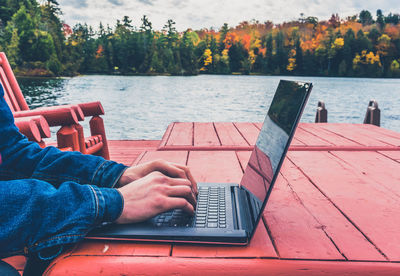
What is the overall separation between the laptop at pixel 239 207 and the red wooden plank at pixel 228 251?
1cm

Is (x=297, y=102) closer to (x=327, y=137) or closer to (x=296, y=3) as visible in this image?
(x=327, y=137)

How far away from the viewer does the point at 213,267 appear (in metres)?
0.55

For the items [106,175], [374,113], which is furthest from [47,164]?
[374,113]

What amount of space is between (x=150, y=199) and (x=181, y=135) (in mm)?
1397

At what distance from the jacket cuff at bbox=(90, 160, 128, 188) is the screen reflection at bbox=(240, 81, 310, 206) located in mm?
339

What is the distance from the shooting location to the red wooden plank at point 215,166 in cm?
110

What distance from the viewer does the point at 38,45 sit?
3209 cm

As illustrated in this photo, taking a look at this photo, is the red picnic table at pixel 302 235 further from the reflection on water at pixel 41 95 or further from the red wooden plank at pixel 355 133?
the reflection on water at pixel 41 95

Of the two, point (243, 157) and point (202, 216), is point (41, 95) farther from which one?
point (202, 216)

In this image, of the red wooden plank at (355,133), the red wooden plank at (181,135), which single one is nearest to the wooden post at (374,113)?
the red wooden plank at (355,133)

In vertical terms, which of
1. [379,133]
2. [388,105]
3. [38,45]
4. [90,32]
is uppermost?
[90,32]

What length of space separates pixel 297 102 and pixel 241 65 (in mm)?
50772

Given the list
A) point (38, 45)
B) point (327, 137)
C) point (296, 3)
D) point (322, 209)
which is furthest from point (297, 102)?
point (296, 3)

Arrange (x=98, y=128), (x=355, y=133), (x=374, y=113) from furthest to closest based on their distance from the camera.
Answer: (x=374, y=113) < (x=98, y=128) < (x=355, y=133)
